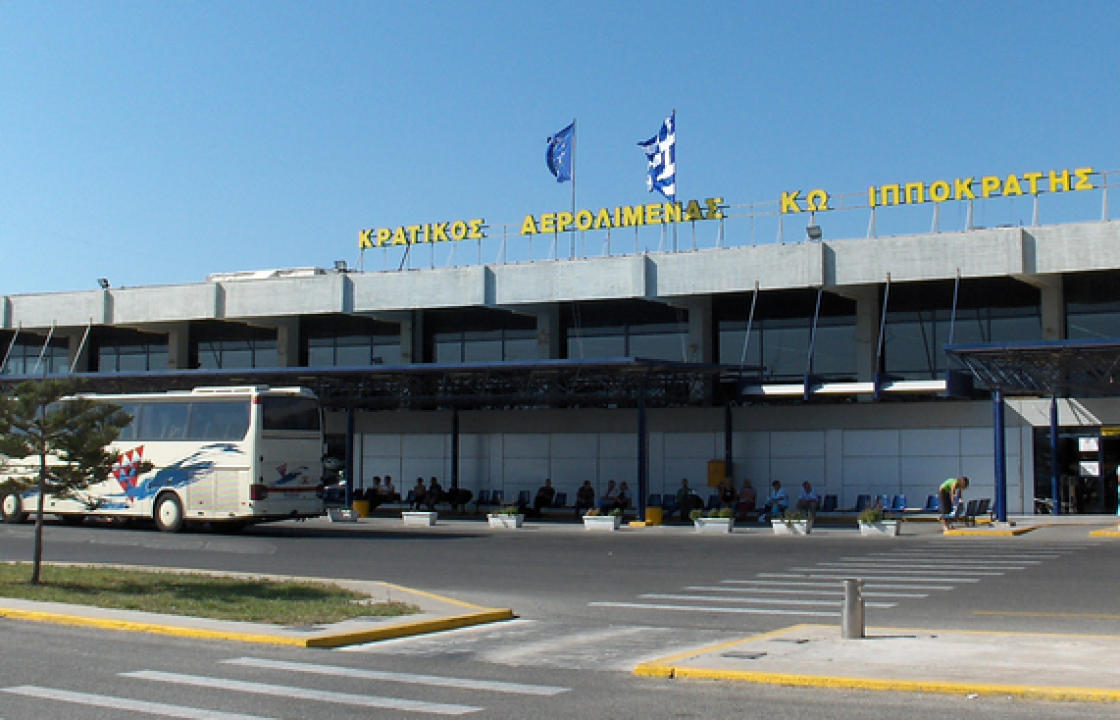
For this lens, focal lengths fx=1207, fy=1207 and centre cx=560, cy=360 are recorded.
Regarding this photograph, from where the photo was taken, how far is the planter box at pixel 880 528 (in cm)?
3183

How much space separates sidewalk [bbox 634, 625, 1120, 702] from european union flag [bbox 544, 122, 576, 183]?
34.4 m

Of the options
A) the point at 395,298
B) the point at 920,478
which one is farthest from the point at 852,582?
the point at 395,298

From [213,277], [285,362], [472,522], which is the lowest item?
[472,522]

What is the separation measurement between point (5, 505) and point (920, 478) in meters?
28.5

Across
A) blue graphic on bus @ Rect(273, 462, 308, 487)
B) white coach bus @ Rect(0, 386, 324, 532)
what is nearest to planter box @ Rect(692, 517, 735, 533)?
white coach bus @ Rect(0, 386, 324, 532)

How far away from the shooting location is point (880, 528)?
32.1 meters

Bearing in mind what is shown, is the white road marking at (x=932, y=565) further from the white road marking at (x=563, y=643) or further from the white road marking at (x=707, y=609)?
the white road marking at (x=563, y=643)

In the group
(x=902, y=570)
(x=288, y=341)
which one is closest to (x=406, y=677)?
(x=902, y=570)

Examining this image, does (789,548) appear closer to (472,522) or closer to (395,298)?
(472,522)

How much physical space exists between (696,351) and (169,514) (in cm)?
1925

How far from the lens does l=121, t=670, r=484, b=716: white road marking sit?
359 inches

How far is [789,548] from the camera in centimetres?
2684

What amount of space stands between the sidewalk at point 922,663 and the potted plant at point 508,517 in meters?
24.7

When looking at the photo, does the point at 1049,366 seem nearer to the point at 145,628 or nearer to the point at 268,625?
the point at 268,625
